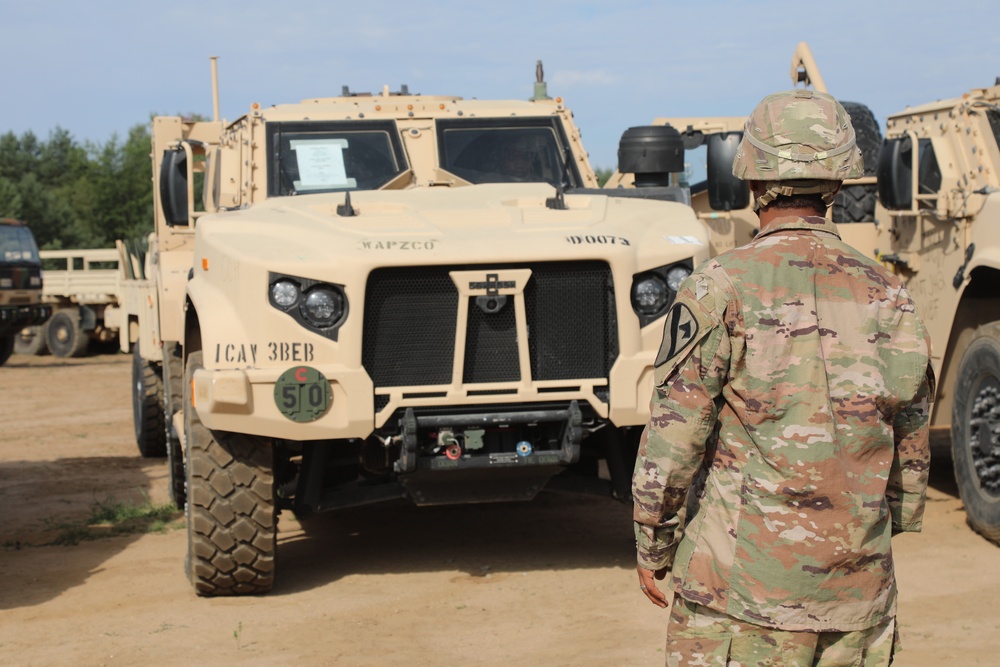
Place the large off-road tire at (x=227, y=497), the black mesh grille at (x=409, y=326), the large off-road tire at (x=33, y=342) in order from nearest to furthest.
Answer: the black mesh grille at (x=409, y=326)
the large off-road tire at (x=227, y=497)
the large off-road tire at (x=33, y=342)

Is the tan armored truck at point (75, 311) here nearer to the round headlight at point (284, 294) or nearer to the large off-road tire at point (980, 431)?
the large off-road tire at point (980, 431)

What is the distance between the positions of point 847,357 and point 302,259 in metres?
3.13

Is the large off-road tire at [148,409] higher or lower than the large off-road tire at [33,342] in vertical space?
higher

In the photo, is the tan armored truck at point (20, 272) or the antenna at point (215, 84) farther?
the tan armored truck at point (20, 272)

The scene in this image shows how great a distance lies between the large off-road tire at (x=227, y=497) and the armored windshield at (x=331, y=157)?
5.26 feet

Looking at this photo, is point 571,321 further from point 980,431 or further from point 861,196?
point 861,196

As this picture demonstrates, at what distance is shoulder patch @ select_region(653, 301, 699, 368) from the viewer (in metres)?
2.74

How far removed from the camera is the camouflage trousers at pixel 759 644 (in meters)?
2.77

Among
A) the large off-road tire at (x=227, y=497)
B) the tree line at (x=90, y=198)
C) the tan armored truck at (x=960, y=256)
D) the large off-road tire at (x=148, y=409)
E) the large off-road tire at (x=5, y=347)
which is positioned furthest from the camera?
the tree line at (x=90, y=198)

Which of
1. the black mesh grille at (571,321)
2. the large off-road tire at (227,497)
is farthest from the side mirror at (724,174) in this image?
the large off-road tire at (227,497)

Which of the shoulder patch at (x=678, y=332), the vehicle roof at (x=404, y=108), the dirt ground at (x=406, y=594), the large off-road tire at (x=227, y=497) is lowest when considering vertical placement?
the dirt ground at (x=406, y=594)

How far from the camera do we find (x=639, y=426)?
19.8 ft

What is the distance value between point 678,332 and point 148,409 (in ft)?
26.0


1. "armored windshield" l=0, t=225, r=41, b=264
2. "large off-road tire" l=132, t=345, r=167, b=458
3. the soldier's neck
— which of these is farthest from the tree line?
the soldier's neck
